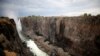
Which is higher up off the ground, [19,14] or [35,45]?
[19,14]

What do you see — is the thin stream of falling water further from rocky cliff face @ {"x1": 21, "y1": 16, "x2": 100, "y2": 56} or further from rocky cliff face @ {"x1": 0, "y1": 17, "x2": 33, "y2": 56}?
rocky cliff face @ {"x1": 0, "y1": 17, "x2": 33, "y2": 56}

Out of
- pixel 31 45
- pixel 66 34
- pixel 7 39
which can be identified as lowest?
pixel 31 45

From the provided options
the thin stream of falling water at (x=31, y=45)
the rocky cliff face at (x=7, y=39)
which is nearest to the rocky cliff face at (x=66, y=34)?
the thin stream of falling water at (x=31, y=45)

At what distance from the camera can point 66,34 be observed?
741 centimetres

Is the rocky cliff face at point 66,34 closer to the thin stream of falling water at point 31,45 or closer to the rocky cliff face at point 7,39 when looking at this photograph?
the thin stream of falling water at point 31,45

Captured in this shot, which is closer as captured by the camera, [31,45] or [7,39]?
[7,39]

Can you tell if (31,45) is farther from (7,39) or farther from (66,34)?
(7,39)

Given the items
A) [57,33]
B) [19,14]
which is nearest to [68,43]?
[57,33]

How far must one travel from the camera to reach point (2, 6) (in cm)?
526

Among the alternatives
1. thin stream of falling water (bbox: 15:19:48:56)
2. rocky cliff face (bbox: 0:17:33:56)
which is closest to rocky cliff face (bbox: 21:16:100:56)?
thin stream of falling water (bbox: 15:19:48:56)

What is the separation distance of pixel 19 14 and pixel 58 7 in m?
1.50

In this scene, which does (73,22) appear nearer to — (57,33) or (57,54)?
(57,33)

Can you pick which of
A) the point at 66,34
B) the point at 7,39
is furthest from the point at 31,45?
the point at 7,39

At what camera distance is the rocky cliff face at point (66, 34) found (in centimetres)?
636
